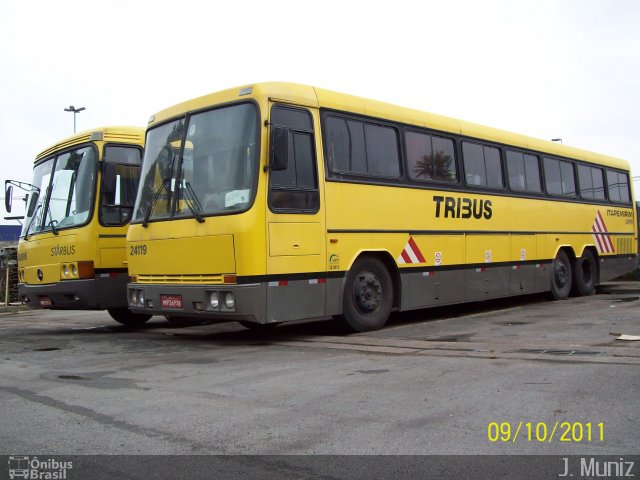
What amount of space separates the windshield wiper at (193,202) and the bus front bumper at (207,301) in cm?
90

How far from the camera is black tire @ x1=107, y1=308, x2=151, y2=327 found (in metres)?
11.8

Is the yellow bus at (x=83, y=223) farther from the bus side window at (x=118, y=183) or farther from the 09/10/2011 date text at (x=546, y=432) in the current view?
the 09/10/2011 date text at (x=546, y=432)

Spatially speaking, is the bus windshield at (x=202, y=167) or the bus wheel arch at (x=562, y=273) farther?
the bus wheel arch at (x=562, y=273)

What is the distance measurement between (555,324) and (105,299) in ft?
22.7

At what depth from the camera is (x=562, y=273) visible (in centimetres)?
1456

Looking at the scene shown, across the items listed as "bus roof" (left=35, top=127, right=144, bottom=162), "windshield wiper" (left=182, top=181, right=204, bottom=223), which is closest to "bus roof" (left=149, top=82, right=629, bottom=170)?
"windshield wiper" (left=182, top=181, right=204, bottom=223)

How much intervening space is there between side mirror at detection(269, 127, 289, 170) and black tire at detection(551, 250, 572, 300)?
8.24m

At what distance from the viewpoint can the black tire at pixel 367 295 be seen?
30.6 feet

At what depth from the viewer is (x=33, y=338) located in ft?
34.0

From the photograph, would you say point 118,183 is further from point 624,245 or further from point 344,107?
point 624,245

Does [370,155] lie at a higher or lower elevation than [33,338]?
higher

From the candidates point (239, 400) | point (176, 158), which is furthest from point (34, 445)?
point (176, 158)

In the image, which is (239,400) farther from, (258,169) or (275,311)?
(258,169)

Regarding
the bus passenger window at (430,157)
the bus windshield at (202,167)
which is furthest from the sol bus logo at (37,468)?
the bus passenger window at (430,157)
